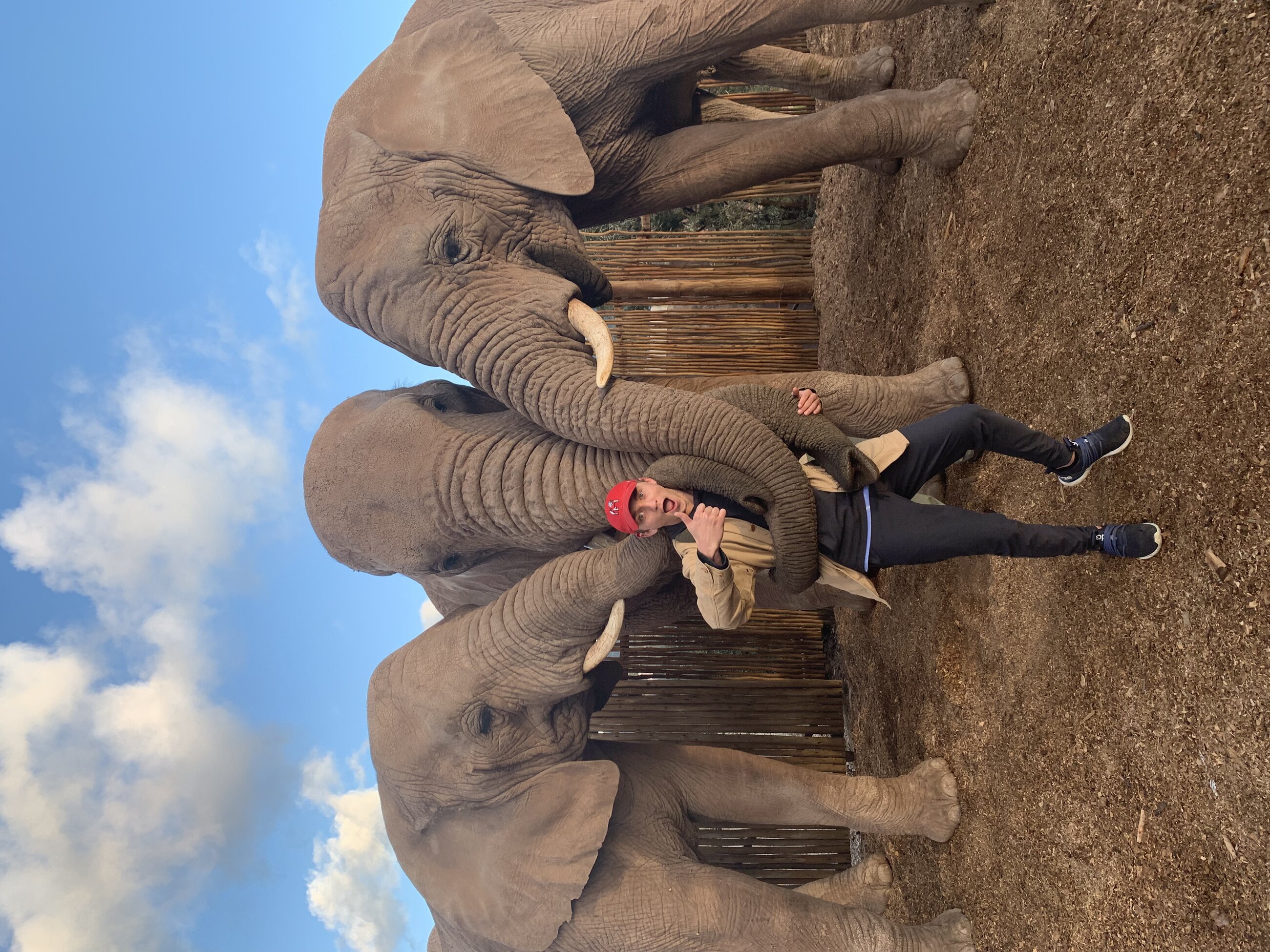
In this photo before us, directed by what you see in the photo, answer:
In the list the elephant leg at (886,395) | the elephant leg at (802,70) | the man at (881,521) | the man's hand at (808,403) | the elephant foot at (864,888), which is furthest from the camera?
the elephant leg at (802,70)

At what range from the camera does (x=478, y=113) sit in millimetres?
2596

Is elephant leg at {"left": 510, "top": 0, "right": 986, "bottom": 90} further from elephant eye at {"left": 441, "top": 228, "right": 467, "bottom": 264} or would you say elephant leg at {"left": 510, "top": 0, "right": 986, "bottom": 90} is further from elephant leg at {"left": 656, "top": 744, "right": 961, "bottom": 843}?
elephant leg at {"left": 656, "top": 744, "right": 961, "bottom": 843}

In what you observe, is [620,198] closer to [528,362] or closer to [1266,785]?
[528,362]

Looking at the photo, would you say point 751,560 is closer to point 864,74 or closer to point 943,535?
point 943,535

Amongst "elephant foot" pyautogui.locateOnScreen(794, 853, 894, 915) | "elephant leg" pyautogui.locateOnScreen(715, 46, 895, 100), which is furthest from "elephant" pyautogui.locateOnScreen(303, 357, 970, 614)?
"elephant foot" pyautogui.locateOnScreen(794, 853, 894, 915)

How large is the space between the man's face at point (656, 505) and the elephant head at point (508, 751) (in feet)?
1.55

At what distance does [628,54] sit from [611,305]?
2336 mm

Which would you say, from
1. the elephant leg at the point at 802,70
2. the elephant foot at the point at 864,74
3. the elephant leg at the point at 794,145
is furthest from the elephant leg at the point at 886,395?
the elephant leg at the point at 802,70

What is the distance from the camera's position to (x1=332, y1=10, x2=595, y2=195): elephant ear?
8.52 ft

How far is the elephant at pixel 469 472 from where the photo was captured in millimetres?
2676

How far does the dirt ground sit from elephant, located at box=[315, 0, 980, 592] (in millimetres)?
540

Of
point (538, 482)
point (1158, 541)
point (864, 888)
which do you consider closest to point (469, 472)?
point (538, 482)

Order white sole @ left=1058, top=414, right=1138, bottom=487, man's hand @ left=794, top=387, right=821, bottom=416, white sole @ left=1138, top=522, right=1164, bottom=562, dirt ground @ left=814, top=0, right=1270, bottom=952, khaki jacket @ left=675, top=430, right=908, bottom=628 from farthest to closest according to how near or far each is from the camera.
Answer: man's hand @ left=794, top=387, right=821, bottom=416
khaki jacket @ left=675, top=430, right=908, bottom=628
white sole @ left=1058, top=414, right=1138, bottom=487
white sole @ left=1138, top=522, right=1164, bottom=562
dirt ground @ left=814, top=0, right=1270, bottom=952

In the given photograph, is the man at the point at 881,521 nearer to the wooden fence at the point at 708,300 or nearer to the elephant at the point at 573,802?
the elephant at the point at 573,802
